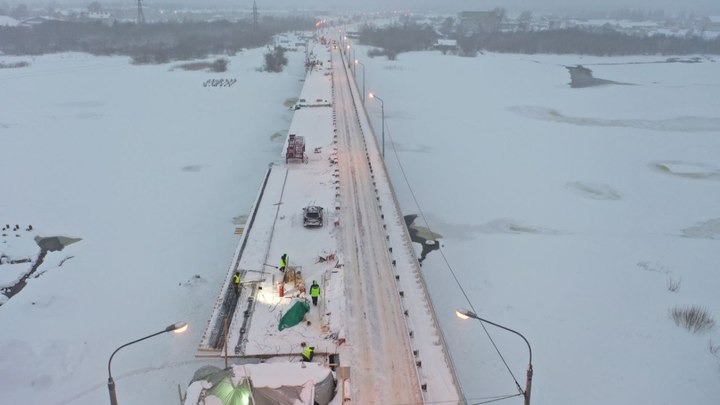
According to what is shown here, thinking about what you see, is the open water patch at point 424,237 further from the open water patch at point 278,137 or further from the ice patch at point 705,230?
the open water patch at point 278,137

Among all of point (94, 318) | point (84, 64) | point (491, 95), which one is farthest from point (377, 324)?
point (84, 64)

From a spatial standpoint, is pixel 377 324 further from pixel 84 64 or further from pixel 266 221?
pixel 84 64

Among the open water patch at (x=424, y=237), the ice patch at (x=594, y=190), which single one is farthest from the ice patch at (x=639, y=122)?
the open water patch at (x=424, y=237)

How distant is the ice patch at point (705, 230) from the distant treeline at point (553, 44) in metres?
95.4

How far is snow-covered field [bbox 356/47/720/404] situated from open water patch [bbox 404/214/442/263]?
519mm

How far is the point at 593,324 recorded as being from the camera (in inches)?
984

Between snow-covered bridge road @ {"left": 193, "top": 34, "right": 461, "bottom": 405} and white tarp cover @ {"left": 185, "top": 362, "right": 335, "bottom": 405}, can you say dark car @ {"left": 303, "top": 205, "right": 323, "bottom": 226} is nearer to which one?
snow-covered bridge road @ {"left": 193, "top": 34, "right": 461, "bottom": 405}

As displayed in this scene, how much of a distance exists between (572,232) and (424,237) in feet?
30.9

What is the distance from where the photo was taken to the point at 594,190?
41.0 m

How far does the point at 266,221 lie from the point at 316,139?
1867 cm

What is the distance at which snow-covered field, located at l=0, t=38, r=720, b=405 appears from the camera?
876 inches

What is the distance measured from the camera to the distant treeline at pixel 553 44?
136625 millimetres

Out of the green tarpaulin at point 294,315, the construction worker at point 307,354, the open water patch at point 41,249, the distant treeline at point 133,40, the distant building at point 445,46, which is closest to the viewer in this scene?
the construction worker at point 307,354

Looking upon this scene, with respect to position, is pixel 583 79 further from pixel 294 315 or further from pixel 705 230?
pixel 294 315
